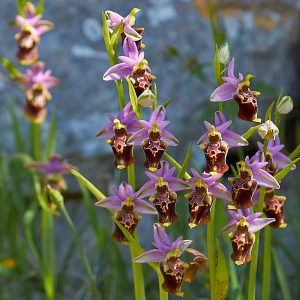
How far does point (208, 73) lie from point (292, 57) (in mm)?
486

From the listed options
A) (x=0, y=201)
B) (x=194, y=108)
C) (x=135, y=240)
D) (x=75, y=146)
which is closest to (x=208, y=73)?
(x=194, y=108)

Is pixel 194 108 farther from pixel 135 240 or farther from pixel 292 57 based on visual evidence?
pixel 135 240

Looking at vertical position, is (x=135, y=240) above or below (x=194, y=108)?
below

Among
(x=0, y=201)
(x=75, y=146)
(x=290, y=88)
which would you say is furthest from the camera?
(x=290, y=88)

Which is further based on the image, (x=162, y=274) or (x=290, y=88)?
(x=290, y=88)

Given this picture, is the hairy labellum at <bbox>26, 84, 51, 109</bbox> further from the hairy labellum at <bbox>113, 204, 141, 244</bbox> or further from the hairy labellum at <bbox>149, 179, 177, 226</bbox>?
the hairy labellum at <bbox>149, 179, 177, 226</bbox>

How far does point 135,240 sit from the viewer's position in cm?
208

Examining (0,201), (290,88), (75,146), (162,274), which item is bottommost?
(162,274)

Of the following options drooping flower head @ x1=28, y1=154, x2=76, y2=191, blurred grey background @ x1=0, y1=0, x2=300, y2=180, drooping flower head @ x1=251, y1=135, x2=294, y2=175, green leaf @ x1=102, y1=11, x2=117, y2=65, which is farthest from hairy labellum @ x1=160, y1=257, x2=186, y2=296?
blurred grey background @ x1=0, y1=0, x2=300, y2=180

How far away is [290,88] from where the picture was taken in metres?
4.04

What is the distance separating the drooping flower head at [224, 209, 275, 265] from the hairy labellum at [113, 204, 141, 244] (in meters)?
0.22

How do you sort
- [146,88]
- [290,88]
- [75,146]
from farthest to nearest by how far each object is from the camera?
1. [290,88]
2. [75,146]
3. [146,88]

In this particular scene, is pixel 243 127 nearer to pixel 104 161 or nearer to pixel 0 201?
pixel 104 161

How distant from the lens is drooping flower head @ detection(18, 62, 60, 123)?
310 centimetres
